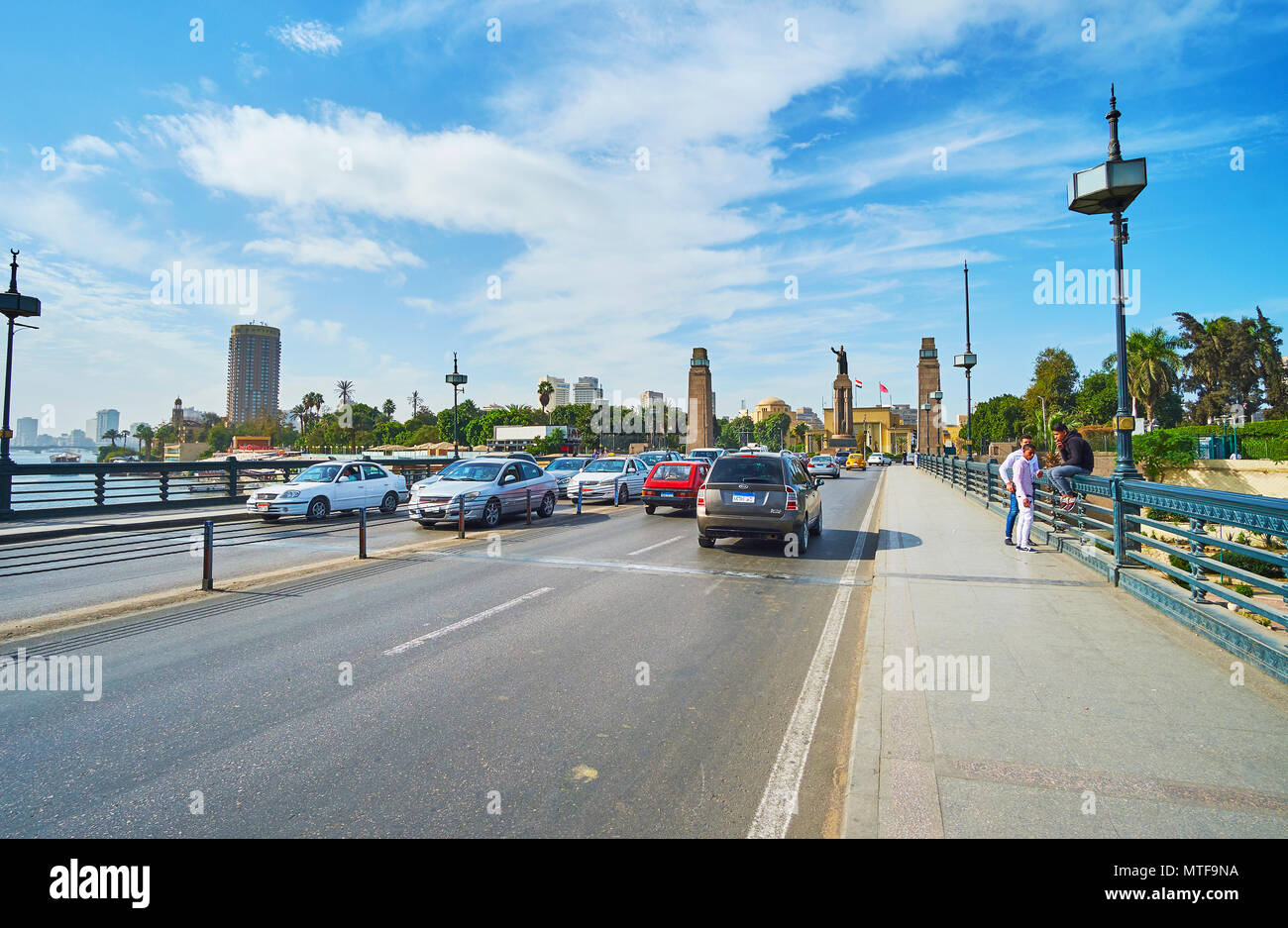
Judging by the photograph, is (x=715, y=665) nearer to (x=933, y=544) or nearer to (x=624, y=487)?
(x=933, y=544)

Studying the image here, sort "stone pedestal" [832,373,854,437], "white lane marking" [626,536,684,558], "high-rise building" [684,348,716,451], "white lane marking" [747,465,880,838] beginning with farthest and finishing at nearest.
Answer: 1. "stone pedestal" [832,373,854,437]
2. "high-rise building" [684,348,716,451]
3. "white lane marking" [626,536,684,558]
4. "white lane marking" [747,465,880,838]

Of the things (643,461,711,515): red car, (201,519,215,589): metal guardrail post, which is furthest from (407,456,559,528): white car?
(201,519,215,589): metal guardrail post

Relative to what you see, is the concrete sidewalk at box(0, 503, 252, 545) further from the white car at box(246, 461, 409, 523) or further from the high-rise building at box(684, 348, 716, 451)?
the high-rise building at box(684, 348, 716, 451)

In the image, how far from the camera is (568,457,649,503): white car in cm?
2291

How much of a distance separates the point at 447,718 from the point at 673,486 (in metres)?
14.5

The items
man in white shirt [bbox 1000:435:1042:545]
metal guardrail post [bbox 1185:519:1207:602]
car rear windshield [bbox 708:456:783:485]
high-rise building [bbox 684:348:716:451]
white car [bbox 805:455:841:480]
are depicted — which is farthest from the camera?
high-rise building [bbox 684:348:716:451]

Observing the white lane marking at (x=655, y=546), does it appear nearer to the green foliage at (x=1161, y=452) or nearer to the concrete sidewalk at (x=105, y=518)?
the concrete sidewalk at (x=105, y=518)

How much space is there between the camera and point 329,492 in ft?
57.9

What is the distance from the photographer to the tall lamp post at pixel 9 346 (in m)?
17.0

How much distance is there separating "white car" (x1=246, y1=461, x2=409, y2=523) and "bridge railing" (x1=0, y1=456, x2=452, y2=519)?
3.58 m

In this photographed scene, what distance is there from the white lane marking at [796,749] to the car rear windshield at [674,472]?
11.7 metres

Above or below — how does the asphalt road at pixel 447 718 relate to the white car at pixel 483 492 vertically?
below

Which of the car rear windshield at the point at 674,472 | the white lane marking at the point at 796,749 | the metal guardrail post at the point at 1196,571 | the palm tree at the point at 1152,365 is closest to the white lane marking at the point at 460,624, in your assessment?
the white lane marking at the point at 796,749
